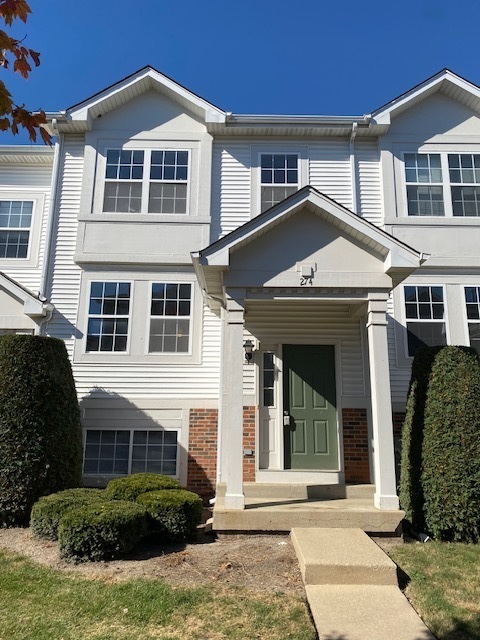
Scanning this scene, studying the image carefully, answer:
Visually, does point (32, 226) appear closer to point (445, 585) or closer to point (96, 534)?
point (96, 534)

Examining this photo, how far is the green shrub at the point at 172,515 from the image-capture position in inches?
236

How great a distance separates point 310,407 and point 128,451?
3.50 meters

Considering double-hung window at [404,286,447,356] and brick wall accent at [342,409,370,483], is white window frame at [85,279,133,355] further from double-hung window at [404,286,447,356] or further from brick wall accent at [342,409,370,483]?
double-hung window at [404,286,447,356]

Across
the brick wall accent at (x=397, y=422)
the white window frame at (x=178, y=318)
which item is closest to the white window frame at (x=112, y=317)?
the white window frame at (x=178, y=318)

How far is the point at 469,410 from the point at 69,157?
9134 mm

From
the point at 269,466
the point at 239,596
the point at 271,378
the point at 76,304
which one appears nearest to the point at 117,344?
the point at 76,304

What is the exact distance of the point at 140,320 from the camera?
958 centimetres

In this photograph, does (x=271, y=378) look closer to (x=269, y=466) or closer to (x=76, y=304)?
(x=269, y=466)

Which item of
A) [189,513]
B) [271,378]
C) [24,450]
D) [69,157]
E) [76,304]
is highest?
[69,157]

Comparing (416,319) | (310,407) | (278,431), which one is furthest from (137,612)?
(416,319)

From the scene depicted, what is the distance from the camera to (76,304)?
967cm

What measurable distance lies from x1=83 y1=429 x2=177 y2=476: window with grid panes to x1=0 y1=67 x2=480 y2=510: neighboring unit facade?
0.09 ft

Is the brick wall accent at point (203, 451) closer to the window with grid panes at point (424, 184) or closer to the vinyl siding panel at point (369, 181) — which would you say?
the vinyl siding panel at point (369, 181)

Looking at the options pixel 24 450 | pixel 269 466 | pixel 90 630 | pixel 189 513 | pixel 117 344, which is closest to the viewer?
pixel 90 630
